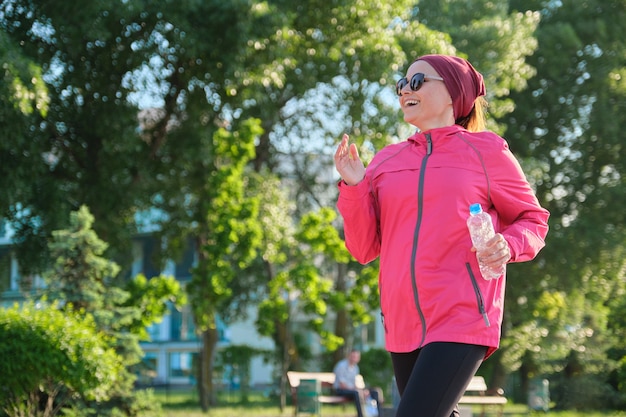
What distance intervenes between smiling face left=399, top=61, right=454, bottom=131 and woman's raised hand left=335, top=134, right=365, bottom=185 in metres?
0.27

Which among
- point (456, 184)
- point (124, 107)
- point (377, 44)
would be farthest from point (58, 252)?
point (456, 184)

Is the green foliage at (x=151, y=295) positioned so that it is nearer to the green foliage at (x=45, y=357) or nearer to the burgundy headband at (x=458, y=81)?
the green foliage at (x=45, y=357)

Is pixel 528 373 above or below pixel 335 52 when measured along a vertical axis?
below

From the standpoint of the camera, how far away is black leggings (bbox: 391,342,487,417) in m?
3.26

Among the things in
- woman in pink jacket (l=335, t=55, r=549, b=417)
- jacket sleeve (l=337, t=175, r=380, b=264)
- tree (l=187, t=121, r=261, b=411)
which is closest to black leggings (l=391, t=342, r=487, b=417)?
woman in pink jacket (l=335, t=55, r=549, b=417)

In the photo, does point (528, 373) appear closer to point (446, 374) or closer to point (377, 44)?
point (377, 44)

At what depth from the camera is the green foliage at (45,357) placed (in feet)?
38.0

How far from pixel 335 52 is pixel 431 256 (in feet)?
56.4

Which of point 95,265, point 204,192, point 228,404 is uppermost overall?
point 204,192

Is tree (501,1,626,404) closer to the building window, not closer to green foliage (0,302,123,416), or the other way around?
green foliage (0,302,123,416)

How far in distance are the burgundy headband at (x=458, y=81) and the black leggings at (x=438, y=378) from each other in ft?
3.07

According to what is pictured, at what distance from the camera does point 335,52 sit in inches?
802

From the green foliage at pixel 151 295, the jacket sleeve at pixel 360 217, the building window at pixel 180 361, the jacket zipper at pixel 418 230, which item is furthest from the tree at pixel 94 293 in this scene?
the building window at pixel 180 361

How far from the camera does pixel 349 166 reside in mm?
3678
